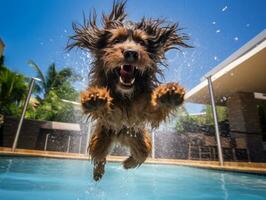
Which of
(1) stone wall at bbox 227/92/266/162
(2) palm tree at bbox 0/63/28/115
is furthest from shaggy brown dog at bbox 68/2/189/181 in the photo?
(2) palm tree at bbox 0/63/28/115

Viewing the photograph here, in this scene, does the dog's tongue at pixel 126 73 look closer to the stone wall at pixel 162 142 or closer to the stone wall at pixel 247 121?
the stone wall at pixel 162 142

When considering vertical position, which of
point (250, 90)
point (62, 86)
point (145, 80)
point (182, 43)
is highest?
point (62, 86)

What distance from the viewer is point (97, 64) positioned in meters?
4.30

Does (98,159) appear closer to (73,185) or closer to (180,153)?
(73,185)

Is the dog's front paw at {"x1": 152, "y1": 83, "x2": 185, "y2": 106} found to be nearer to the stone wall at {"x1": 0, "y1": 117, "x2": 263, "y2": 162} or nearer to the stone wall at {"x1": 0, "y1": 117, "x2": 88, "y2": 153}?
the stone wall at {"x1": 0, "y1": 117, "x2": 263, "y2": 162}

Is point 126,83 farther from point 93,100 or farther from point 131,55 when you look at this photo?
point 93,100

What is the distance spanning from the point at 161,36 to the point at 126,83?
125cm

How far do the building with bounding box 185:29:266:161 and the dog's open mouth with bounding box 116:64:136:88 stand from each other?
25.1ft

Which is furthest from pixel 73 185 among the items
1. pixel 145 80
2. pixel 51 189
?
pixel 145 80

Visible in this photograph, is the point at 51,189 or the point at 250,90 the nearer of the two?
the point at 51,189

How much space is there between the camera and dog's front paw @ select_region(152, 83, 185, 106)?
123 inches

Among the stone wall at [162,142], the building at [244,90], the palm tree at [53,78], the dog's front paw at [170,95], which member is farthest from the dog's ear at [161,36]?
the palm tree at [53,78]

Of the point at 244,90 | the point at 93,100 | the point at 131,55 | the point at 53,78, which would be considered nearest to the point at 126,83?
the point at 131,55

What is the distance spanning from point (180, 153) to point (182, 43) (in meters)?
10.9
